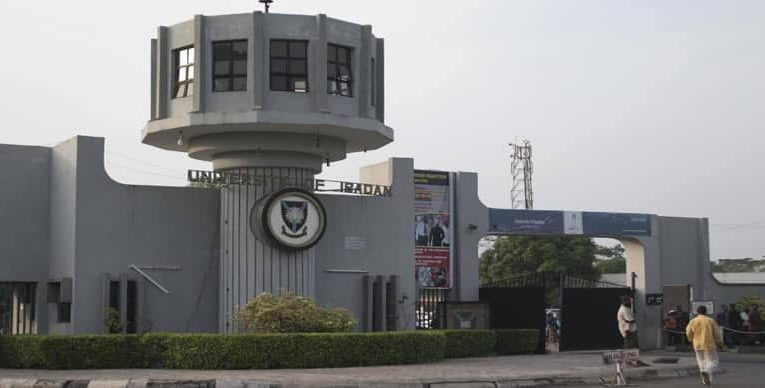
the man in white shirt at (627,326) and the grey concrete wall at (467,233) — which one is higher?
the grey concrete wall at (467,233)

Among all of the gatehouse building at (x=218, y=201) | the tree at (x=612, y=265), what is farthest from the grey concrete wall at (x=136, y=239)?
the tree at (x=612, y=265)

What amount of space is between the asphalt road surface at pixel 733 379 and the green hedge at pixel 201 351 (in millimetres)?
6378

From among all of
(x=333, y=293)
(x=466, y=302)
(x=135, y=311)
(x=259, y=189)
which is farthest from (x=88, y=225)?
(x=466, y=302)

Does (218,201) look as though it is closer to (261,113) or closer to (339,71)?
(261,113)

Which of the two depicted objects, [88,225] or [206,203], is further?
[206,203]

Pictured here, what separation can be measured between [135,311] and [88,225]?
97.6 inches

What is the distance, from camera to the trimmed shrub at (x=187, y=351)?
24.4 meters

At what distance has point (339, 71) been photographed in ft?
93.5

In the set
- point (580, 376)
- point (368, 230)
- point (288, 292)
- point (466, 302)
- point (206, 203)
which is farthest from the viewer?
point (466, 302)

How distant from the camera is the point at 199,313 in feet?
95.4

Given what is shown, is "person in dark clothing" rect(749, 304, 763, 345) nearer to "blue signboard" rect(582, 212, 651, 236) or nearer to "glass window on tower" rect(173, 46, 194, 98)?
"blue signboard" rect(582, 212, 651, 236)

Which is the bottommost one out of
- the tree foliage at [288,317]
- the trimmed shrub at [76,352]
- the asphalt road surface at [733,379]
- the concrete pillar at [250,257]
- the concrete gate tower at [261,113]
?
the asphalt road surface at [733,379]

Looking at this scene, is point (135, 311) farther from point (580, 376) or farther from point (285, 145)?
point (580, 376)

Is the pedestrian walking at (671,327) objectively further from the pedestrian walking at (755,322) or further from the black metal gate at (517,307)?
the black metal gate at (517,307)
